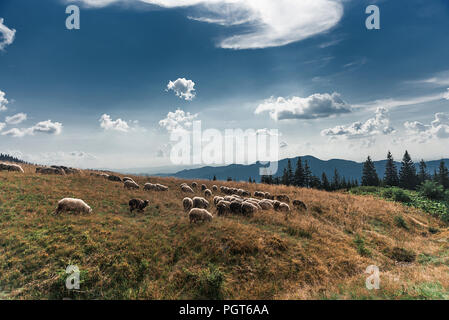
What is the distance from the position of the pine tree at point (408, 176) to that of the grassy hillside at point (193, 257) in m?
71.1

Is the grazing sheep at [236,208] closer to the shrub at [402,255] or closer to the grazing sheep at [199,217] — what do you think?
the grazing sheep at [199,217]

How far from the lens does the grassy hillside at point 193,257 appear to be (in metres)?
7.12

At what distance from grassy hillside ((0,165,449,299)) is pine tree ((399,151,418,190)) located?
71.1 metres

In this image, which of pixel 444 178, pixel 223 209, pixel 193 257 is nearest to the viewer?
pixel 193 257

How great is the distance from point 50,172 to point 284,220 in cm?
2942

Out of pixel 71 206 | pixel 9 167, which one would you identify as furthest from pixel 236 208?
pixel 9 167

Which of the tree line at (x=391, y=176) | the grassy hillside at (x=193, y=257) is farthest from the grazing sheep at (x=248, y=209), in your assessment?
the tree line at (x=391, y=176)

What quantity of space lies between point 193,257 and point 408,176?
90.6 m

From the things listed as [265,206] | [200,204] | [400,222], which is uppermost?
[200,204]

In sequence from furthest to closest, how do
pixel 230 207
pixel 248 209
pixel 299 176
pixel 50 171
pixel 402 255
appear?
pixel 299 176
pixel 50 171
pixel 230 207
pixel 248 209
pixel 402 255

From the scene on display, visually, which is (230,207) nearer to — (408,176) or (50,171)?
(50,171)

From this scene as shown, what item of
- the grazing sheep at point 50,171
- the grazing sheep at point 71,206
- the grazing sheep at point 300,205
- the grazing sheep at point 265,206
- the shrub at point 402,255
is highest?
the grazing sheep at point 50,171

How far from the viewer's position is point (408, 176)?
66750 mm
